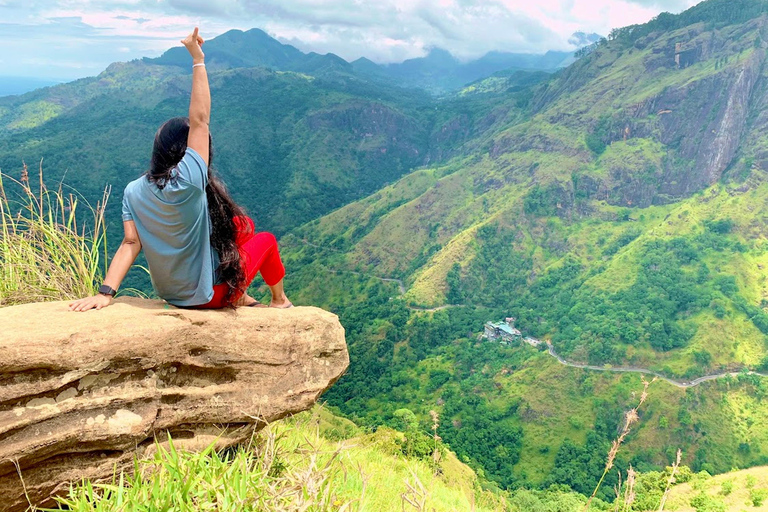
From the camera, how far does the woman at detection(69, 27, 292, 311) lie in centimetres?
332

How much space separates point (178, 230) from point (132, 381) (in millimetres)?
1124

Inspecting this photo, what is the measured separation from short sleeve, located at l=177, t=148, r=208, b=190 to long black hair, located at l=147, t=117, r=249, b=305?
116 mm

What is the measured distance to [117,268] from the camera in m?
3.36

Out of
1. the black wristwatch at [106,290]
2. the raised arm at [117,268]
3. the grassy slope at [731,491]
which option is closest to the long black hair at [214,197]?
the raised arm at [117,268]

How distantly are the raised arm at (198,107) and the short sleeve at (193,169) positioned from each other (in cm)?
6

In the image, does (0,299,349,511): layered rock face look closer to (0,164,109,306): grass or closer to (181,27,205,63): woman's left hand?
(0,164,109,306): grass

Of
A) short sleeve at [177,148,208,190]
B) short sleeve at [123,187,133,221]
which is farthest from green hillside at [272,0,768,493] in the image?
short sleeve at [177,148,208,190]

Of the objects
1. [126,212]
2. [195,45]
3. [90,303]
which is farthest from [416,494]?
[195,45]

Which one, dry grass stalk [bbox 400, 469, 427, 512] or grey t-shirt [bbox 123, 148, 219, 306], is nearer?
dry grass stalk [bbox 400, 469, 427, 512]

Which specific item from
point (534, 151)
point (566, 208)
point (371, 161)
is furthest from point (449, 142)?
point (566, 208)

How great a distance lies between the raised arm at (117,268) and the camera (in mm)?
3275

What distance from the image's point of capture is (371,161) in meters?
151

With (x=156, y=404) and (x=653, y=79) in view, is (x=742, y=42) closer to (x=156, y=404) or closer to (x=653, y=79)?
(x=653, y=79)

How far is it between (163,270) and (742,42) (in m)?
120
